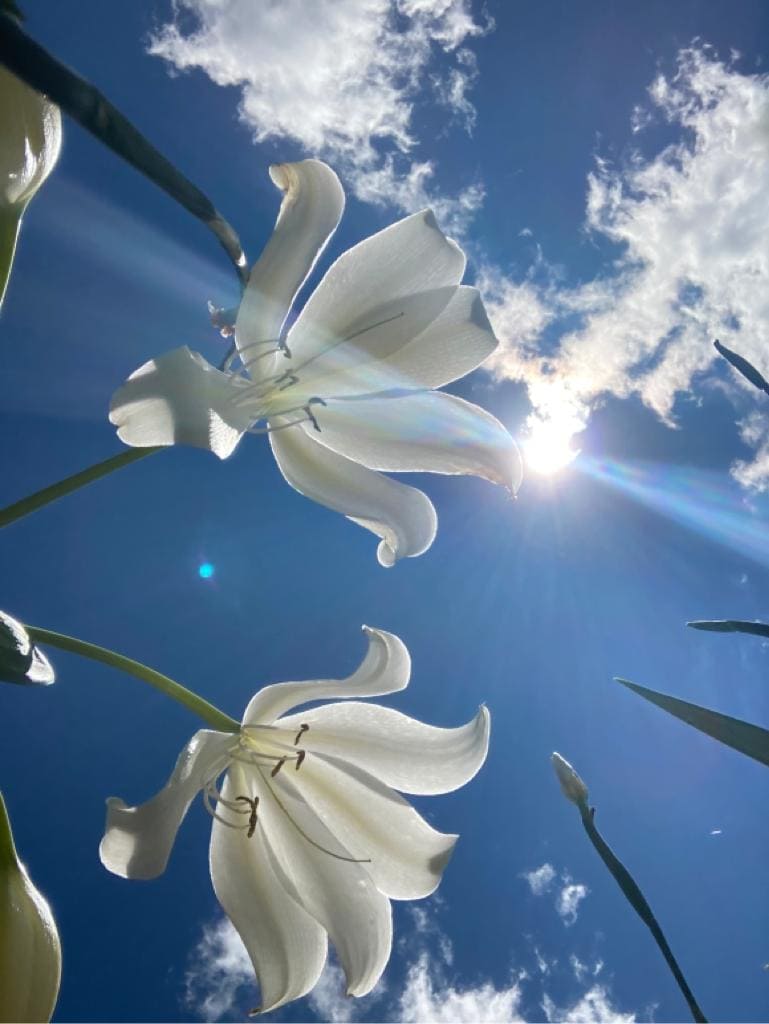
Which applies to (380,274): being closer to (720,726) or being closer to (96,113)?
(96,113)

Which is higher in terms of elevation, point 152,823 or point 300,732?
point 300,732

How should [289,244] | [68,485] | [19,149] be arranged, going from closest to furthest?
1. [19,149]
2. [68,485]
3. [289,244]

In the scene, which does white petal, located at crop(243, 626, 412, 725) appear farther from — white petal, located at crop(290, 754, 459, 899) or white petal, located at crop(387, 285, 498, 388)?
white petal, located at crop(387, 285, 498, 388)

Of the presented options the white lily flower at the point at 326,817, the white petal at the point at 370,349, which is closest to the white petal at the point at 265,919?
the white lily flower at the point at 326,817

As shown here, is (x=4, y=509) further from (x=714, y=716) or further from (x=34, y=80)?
(x=714, y=716)

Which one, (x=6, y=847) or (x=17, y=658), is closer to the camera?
(x=17, y=658)

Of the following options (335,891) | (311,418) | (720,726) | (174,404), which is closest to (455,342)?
(311,418)
